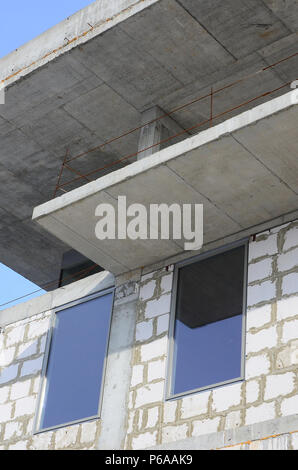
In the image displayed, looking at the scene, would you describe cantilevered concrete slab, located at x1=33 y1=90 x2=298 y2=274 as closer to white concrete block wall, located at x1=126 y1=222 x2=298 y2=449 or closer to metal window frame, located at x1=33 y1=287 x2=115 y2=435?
white concrete block wall, located at x1=126 y1=222 x2=298 y2=449

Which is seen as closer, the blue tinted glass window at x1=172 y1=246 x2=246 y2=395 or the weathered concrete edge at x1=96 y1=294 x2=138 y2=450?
the blue tinted glass window at x1=172 y1=246 x2=246 y2=395

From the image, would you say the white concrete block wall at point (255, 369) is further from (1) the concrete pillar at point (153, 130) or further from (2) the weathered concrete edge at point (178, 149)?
(1) the concrete pillar at point (153, 130)

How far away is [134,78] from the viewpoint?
15055 mm

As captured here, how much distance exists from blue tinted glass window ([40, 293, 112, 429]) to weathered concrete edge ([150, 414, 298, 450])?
2.24 m

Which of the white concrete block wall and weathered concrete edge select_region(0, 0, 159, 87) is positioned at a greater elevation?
weathered concrete edge select_region(0, 0, 159, 87)

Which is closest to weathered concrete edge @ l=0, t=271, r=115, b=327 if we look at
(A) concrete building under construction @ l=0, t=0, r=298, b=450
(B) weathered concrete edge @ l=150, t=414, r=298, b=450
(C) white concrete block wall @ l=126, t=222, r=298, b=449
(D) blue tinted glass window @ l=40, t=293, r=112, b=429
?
(A) concrete building under construction @ l=0, t=0, r=298, b=450

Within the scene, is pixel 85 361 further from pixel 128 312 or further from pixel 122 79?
pixel 122 79

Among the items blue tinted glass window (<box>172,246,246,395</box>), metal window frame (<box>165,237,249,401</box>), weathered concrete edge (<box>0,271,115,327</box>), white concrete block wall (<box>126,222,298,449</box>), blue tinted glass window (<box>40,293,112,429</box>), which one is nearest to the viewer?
white concrete block wall (<box>126,222,298,449</box>)

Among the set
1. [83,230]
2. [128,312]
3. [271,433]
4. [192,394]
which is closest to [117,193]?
[83,230]

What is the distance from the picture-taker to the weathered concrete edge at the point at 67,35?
1420cm

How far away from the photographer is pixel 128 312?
14.6m

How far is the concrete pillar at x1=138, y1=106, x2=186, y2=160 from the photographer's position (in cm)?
1538

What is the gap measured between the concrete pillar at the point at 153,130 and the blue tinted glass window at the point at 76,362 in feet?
8.04
